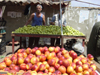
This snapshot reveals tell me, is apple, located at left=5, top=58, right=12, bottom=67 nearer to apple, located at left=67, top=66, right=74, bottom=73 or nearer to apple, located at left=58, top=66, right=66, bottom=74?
apple, located at left=58, top=66, right=66, bottom=74

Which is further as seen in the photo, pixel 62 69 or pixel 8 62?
pixel 8 62

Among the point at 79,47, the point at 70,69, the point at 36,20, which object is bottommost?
the point at 79,47

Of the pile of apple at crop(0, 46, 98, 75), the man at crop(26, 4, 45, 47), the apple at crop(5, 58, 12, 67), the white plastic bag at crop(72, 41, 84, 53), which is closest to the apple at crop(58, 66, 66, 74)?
the pile of apple at crop(0, 46, 98, 75)

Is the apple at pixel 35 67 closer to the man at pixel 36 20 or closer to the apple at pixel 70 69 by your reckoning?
the apple at pixel 70 69

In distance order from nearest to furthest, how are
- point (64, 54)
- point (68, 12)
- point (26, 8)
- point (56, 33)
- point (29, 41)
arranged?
point (64, 54), point (56, 33), point (29, 41), point (26, 8), point (68, 12)

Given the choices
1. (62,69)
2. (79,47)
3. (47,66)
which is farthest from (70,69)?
(79,47)

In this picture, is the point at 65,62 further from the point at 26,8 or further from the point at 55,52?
the point at 26,8

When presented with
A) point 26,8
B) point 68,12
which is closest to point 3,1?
point 26,8

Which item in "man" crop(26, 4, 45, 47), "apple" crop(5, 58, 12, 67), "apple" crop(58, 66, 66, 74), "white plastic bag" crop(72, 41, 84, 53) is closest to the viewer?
"apple" crop(58, 66, 66, 74)

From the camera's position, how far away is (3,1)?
6.65 meters

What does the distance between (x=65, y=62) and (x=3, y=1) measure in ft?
20.1

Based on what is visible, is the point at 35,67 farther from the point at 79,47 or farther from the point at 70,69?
the point at 79,47

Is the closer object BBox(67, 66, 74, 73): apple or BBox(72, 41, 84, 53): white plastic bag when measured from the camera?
BBox(67, 66, 74, 73): apple

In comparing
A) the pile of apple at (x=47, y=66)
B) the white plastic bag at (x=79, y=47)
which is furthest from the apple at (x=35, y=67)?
the white plastic bag at (x=79, y=47)
